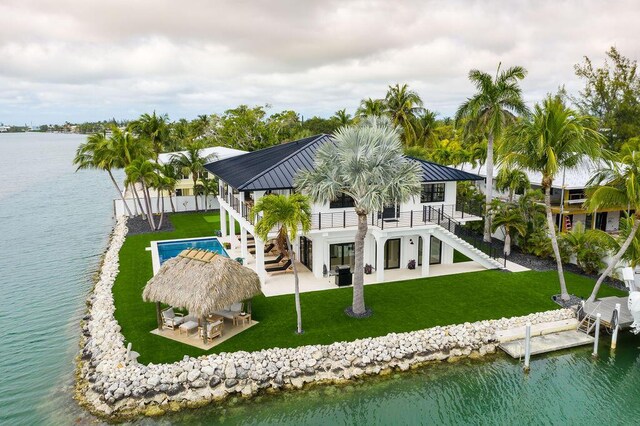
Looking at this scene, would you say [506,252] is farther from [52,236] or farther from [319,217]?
[52,236]

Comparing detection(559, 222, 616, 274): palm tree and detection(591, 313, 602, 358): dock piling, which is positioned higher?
detection(559, 222, 616, 274): palm tree

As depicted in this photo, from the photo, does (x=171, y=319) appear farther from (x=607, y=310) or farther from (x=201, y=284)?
(x=607, y=310)

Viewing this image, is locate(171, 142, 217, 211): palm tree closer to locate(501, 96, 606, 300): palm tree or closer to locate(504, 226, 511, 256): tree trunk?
locate(504, 226, 511, 256): tree trunk

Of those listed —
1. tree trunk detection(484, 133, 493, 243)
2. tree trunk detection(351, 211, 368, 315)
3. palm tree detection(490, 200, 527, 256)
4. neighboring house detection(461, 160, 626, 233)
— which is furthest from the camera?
neighboring house detection(461, 160, 626, 233)

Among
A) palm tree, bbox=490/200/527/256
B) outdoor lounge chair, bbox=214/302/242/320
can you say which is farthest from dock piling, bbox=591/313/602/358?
outdoor lounge chair, bbox=214/302/242/320

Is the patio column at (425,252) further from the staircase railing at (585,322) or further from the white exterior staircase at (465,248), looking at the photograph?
the staircase railing at (585,322)

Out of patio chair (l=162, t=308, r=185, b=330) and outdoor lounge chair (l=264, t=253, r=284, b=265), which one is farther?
outdoor lounge chair (l=264, t=253, r=284, b=265)

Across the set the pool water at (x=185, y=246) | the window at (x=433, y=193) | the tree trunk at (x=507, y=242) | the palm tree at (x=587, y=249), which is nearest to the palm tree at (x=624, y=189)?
the palm tree at (x=587, y=249)
